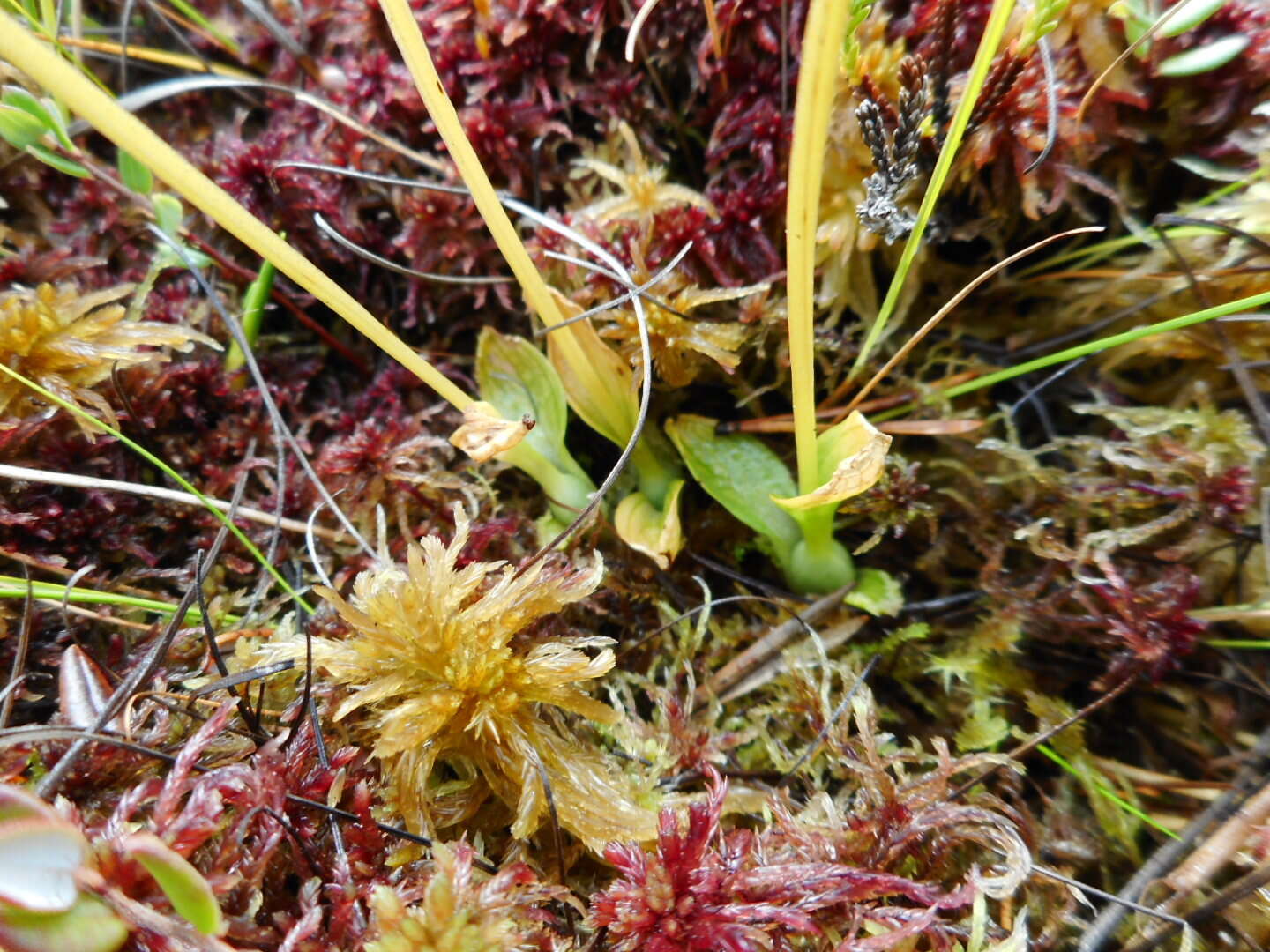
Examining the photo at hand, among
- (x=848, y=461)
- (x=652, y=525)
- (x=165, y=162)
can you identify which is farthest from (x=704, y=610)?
(x=165, y=162)

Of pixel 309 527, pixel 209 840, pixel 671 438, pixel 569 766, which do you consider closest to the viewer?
pixel 209 840

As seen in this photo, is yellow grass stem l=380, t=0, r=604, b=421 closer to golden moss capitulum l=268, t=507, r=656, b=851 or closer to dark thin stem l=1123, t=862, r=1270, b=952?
golden moss capitulum l=268, t=507, r=656, b=851

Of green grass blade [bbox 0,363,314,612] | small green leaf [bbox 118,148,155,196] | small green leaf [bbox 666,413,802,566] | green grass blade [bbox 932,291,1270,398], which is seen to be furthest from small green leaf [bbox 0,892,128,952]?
green grass blade [bbox 932,291,1270,398]

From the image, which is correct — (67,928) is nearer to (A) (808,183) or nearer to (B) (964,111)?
(A) (808,183)

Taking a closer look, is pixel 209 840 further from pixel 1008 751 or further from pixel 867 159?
pixel 867 159

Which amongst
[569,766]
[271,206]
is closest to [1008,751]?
[569,766]

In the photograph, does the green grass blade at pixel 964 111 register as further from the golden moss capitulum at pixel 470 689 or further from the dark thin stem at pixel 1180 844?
the dark thin stem at pixel 1180 844
